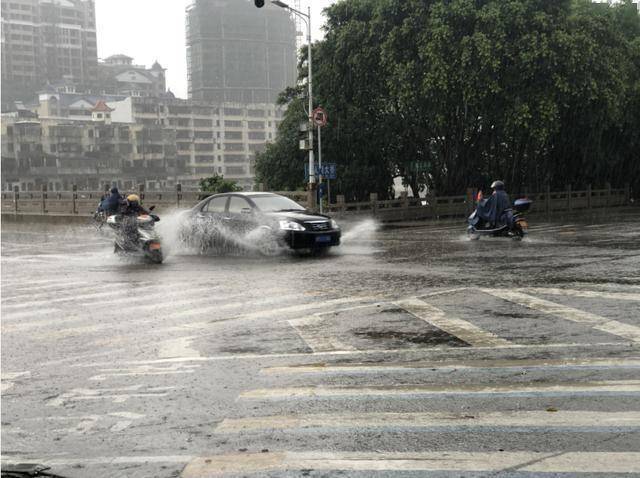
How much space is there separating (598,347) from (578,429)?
2670 millimetres

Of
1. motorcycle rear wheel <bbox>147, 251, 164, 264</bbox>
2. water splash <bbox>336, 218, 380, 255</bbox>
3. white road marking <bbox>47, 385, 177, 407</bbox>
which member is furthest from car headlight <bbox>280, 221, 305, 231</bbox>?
white road marking <bbox>47, 385, 177, 407</bbox>

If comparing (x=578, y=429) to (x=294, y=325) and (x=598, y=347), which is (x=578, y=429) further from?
(x=294, y=325)

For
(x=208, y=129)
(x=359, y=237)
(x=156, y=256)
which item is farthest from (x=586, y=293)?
(x=208, y=129)

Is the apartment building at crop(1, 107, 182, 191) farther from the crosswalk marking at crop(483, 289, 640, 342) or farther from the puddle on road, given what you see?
the puddle on road

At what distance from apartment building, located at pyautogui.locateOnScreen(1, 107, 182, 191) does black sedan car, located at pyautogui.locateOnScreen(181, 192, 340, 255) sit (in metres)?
96.8

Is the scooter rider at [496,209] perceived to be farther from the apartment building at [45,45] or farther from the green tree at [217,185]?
the apartment building at [45,45]

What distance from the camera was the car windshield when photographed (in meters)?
18.3

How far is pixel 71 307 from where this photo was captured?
10984 millimetres

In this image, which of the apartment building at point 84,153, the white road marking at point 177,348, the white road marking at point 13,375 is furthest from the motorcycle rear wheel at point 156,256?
the apartment building at point 84,153

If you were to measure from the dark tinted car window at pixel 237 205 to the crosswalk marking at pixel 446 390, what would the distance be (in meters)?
12.4

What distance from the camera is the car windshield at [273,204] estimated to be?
18.3m

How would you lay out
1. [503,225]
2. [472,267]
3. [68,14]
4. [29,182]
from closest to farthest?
[472,267] → [503,225] → [29,182] → [68,14]

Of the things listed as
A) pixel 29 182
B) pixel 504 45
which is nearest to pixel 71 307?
pixel 504 45

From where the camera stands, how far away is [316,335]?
845 centimetres
